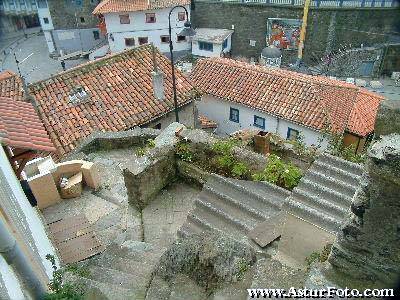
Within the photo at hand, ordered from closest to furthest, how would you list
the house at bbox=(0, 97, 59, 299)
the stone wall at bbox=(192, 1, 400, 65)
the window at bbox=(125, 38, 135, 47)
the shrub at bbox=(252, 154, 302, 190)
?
the house at bbox=(0, 97, 59, 299) < the shrub at bbox=(252, 154, 302, 190) < the stone wall at bbox=(192, 1, 400, 65) < the window at bbox=(125, 38, 135, 47)

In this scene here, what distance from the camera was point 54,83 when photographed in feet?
46.0

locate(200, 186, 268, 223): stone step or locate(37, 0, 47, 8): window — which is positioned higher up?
locate(200, 186, 268, 223): stone step

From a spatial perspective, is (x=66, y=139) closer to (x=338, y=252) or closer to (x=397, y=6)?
(x=338, y=252)

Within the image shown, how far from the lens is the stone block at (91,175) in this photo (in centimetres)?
891

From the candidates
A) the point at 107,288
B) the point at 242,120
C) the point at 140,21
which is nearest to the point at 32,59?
the point at 140,21

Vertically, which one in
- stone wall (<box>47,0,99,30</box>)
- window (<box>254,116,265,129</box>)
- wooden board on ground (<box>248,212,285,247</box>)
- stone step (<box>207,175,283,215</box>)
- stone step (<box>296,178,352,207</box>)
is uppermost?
stone step (<box>296,178,352,207</box>)

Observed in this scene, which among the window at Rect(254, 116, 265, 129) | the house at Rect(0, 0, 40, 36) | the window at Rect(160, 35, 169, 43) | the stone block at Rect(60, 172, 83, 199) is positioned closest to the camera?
the stone block at Rect(60, 172, 83, 199)

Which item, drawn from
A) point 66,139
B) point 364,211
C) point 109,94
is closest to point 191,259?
point 364,211

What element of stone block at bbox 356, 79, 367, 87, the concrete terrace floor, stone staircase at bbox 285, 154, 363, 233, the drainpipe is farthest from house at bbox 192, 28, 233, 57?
the drainpipe

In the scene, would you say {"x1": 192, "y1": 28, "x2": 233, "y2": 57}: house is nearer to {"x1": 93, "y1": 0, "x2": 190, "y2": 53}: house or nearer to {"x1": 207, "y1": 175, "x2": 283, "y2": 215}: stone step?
{"x1": 93, "y1": 0, "x2": 190, "y2": 53}: house

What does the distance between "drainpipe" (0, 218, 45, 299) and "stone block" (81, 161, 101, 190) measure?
15.6 ft

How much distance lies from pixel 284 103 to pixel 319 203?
41.0ft

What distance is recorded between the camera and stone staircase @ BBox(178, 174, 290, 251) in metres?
→ 6.35

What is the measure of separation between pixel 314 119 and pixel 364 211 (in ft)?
46.4
